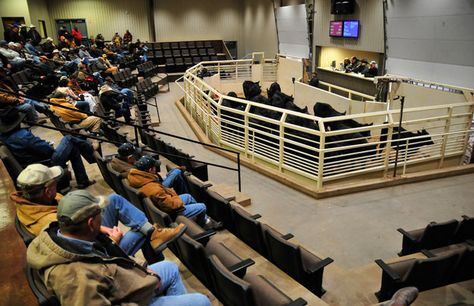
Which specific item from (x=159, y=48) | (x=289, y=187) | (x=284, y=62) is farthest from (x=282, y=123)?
(x=159, y=48)

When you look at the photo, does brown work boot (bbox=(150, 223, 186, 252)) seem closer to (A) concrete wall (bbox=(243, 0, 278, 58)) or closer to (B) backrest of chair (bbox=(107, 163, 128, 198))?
(B) backrest of chair (bbox=(107, 163, 128, 198))

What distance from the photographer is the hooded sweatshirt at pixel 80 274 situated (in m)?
1.59

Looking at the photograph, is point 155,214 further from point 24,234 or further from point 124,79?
point 124,79

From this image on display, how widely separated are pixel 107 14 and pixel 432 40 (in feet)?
50.5

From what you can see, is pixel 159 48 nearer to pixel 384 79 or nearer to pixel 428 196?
pixel 384 79

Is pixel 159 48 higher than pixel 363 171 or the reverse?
higher

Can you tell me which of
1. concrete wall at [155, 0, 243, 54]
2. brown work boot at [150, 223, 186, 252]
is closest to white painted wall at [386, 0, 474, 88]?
brown work boot at [150, 223, 186, 252]

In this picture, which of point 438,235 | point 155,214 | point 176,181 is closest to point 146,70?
point 176,181

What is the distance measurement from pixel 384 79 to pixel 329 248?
590 centimetres

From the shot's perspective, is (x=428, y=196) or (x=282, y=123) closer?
(x=428, y=196)

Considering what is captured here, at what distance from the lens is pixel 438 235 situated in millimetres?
3635

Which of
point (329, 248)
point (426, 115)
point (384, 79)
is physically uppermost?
point (384, 79)

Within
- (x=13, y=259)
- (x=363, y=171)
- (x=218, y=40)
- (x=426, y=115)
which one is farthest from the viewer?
(x=218, y=40)

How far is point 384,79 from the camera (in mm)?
8750
